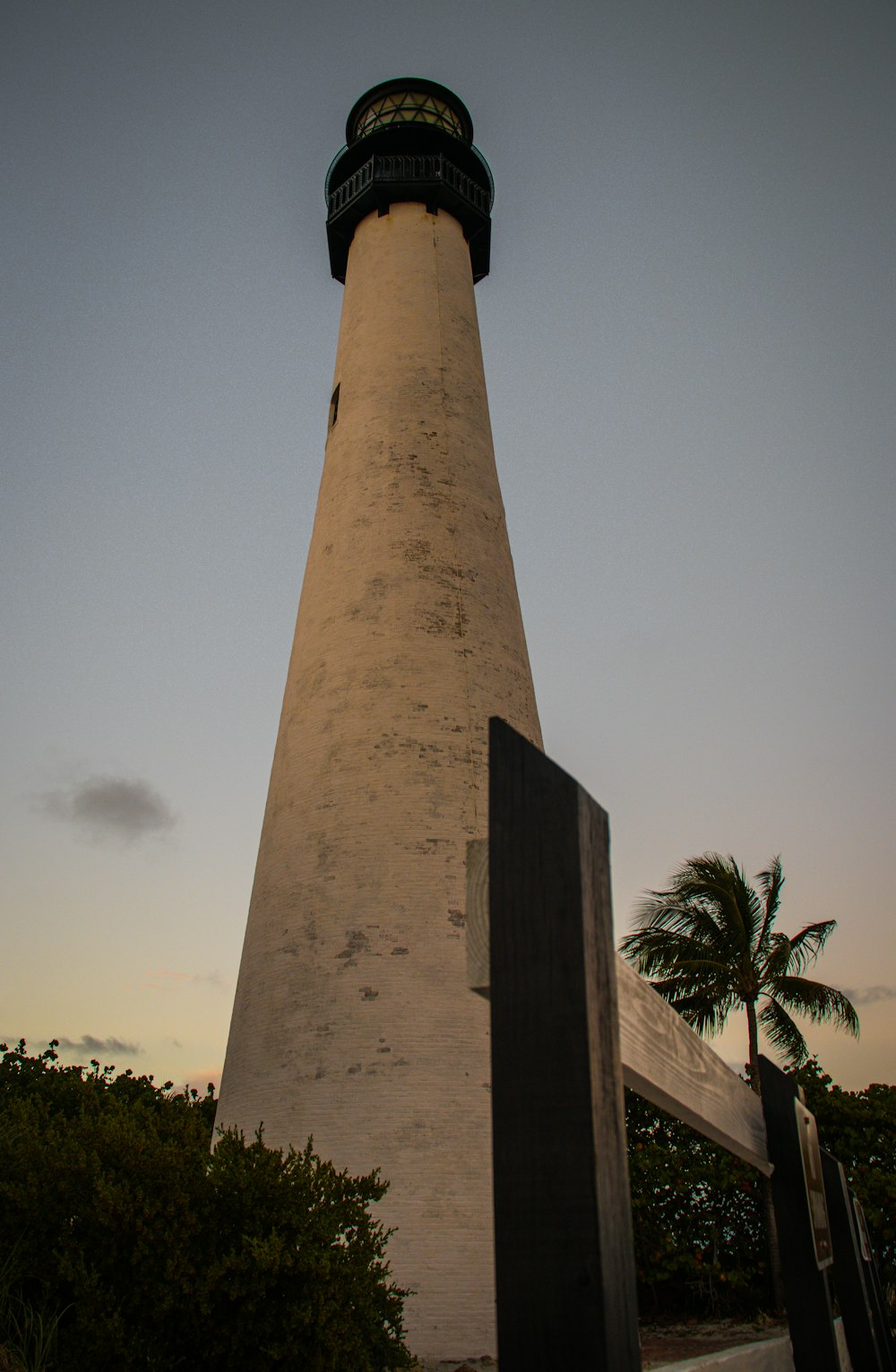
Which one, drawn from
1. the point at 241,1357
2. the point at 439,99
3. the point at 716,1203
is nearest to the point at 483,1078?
the point at 241,1357

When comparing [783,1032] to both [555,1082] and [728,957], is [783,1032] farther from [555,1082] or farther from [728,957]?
[555,1082]

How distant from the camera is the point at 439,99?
Answer: 84.8ft

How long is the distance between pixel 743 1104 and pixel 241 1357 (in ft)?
18.3

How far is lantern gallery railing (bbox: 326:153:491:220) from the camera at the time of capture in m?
22.0

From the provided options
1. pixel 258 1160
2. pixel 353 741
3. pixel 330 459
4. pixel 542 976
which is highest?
pixel 330 459

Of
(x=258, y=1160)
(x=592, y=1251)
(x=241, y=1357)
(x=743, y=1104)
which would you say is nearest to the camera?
(x=592, y=1251)

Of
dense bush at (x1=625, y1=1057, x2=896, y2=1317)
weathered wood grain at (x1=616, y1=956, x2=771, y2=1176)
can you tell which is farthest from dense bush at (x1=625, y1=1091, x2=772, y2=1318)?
weathered wood grain at (x1=616, y1=956, x2=771, y2=1176)

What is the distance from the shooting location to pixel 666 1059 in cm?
261

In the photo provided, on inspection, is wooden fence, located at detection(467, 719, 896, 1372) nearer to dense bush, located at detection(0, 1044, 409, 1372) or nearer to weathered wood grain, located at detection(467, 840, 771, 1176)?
weathered wood grain, located at detection(467, 840, 771, 1176)

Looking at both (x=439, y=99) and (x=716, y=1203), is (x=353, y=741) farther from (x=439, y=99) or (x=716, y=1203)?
(x=439, y=99)

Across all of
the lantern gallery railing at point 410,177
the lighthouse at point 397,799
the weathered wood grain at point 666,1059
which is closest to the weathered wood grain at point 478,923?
the weathered wood grain at point 666,1059

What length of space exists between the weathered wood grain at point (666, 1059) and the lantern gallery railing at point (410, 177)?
A: 72.0ft

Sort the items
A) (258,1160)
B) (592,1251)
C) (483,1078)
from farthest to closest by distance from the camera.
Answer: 1. (483,1078)
2. (258,1160)
3. (592,1251)

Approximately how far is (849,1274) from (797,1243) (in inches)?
72.5
